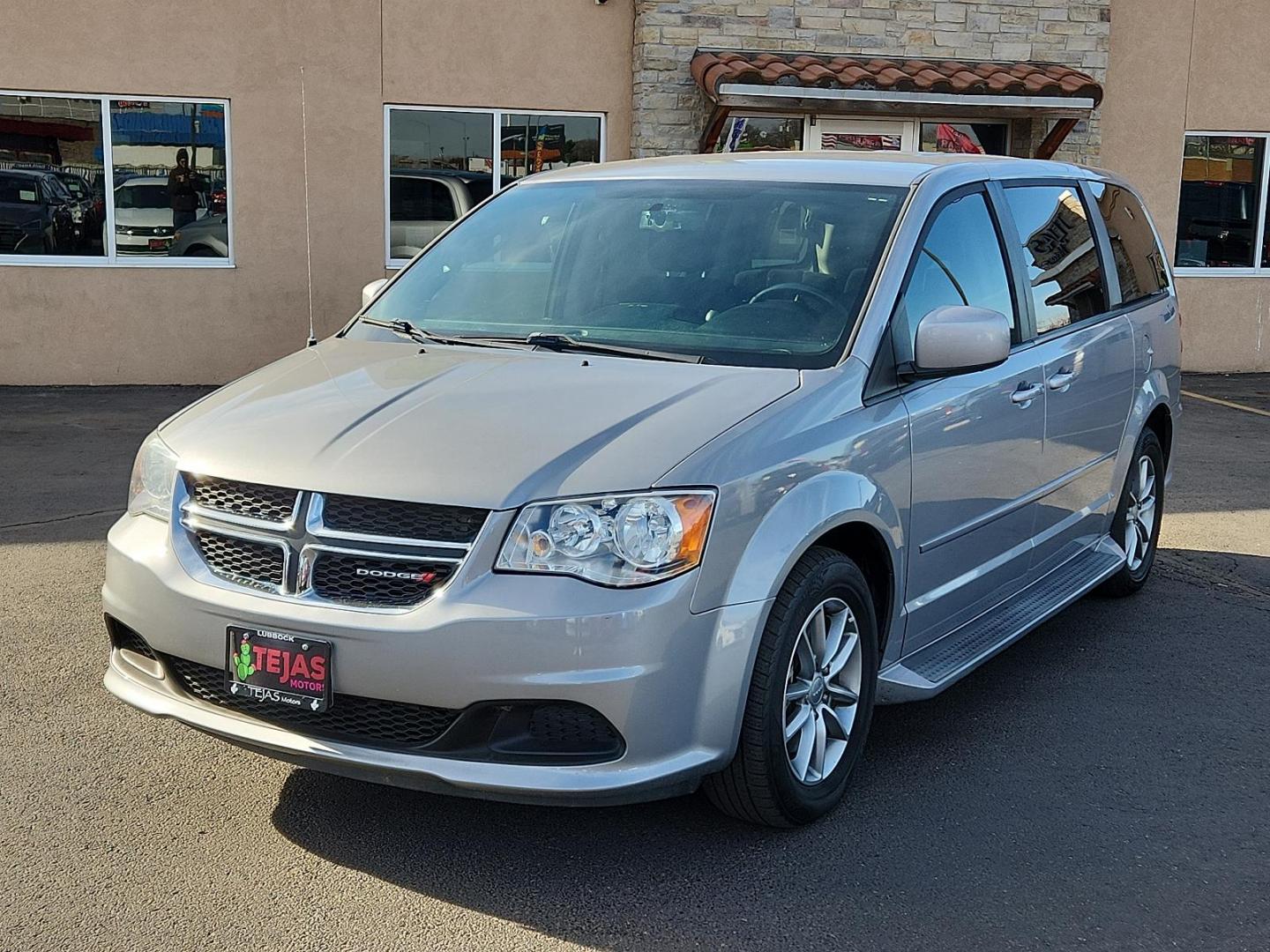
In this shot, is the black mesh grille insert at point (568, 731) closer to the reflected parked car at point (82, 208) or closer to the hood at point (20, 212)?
the reflected parked car at point (82, 208)

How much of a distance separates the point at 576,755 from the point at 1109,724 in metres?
2.23

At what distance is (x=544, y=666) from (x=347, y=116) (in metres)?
10.4

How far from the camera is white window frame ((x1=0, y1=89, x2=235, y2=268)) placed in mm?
12391

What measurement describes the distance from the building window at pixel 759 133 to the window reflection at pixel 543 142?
122cm

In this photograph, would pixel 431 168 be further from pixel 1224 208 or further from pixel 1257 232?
pixel 1257 232

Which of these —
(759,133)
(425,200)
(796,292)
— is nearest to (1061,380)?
(796,292)

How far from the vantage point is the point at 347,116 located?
12781 millimetres

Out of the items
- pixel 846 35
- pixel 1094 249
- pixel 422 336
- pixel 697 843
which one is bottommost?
pixel 697 843

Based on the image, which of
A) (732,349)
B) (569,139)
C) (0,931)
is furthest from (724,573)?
(569,139)

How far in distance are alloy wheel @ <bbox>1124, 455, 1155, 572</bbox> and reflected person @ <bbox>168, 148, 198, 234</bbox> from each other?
9167 mm

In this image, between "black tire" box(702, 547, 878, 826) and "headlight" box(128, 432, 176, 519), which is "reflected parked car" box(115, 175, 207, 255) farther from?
"black tire" box(702, 547, 878, 826)

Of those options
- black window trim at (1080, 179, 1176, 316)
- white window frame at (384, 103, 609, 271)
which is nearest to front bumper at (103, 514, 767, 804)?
black window trim at (1080, 179, 1176, 316)

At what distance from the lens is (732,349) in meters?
4.20

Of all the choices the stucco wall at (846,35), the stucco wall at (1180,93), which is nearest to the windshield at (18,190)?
the stucco wall at (846,35)
